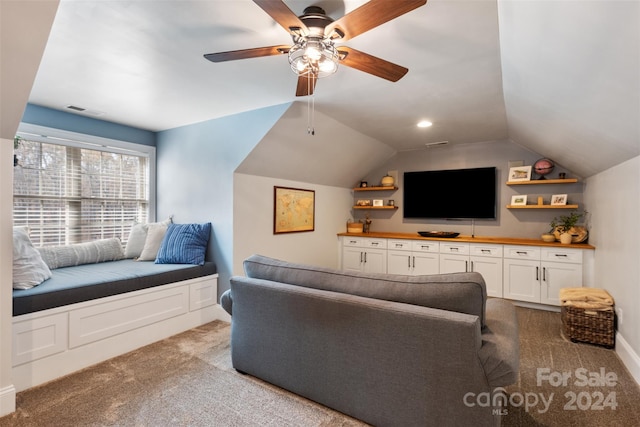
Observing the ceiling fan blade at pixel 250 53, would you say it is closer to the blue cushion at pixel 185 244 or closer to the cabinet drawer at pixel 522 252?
the blue cushion at pixel 185 244

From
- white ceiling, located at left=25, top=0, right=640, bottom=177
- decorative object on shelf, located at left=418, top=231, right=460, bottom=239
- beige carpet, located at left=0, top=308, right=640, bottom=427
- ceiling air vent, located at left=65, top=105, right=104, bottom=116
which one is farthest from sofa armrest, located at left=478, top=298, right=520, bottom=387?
ceiling air vent, located at left=65, top=105, right=104, bottom=116

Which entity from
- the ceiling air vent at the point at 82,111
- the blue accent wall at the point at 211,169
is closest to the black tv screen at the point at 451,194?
the blue accent wall at the point at 211,169

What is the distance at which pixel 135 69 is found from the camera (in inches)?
93.7

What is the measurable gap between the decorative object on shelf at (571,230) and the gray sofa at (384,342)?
2591 mm

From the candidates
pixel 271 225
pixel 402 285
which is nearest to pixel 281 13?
pixel 402 285

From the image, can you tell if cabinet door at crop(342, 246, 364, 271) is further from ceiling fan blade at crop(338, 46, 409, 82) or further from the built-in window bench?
ceiling fan blade at crop(338, 46, 409, 82)

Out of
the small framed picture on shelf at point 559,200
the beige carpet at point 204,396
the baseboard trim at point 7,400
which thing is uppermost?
the small framed picture on shelf at point 559,200

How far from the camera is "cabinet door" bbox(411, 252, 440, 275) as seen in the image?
4.58m

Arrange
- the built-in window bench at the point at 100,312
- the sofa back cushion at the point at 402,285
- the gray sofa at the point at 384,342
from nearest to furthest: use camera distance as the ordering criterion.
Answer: the gray sofa at the point at 384,342, the sofa back cushion at the point at 402,285, the built-in window bench at the point at 100,312

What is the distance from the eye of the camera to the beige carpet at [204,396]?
1.83 m

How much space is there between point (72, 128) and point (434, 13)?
12.6ft

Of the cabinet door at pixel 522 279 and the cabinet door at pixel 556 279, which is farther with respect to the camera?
the cabinet door at pixel 522 279

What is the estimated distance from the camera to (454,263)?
4.45 metres

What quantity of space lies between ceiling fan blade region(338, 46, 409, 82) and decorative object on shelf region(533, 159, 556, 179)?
3334 mm
